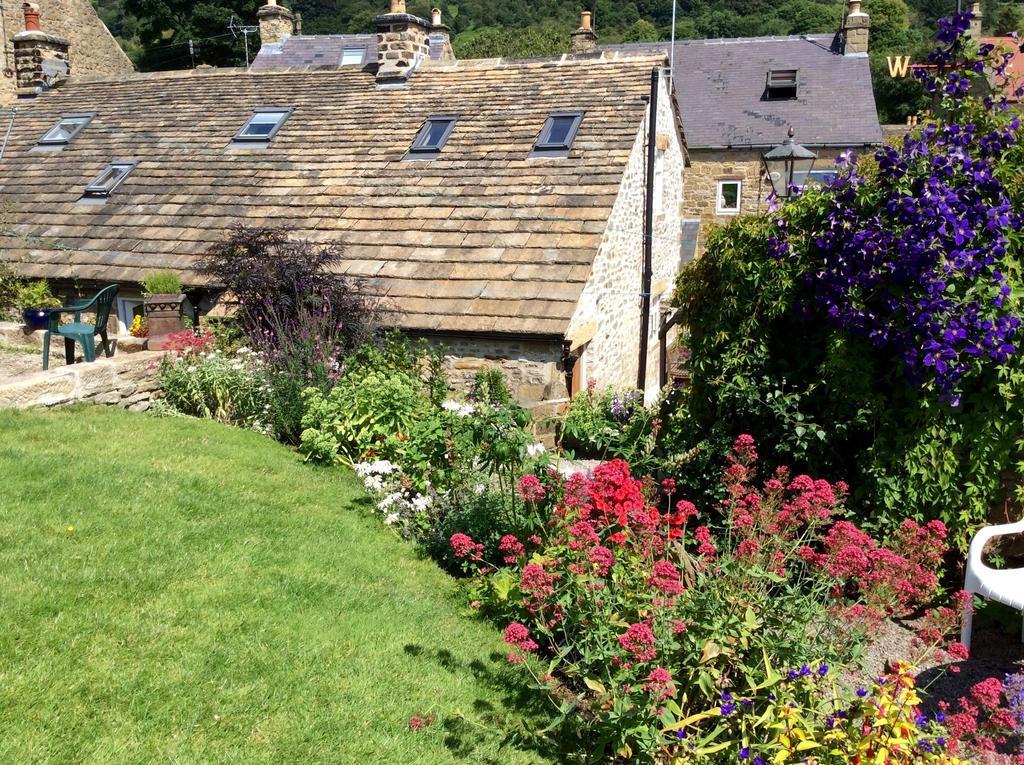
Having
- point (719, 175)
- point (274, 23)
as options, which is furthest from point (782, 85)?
point (274, 23)

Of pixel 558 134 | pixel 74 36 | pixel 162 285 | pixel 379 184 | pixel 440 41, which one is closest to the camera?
pixel 162 285

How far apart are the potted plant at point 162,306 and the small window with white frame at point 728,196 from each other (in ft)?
62.4

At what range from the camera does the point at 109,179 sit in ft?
49.2

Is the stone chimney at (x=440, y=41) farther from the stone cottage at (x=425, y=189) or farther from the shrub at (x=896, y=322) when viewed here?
the shrub at (x=896, y=322)

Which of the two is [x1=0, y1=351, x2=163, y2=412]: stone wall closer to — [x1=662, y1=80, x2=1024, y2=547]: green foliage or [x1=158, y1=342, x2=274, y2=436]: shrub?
[x1=158, y1=342, x2=274, y2=436]: shrub

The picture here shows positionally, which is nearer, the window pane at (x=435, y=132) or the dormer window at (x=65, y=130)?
the window pane at (x=435, y=132)

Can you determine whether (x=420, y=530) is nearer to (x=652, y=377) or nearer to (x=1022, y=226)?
(x=1022, y=226)

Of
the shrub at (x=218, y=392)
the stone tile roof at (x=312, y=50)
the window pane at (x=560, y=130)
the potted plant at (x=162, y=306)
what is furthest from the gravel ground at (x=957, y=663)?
the stone tile roof at (x=312, y=50)

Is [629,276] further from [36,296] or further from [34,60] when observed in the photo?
[34,60]

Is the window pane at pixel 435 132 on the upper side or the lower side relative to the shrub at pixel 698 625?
upper

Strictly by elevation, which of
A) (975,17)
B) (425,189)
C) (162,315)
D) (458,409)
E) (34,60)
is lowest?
(162,315)

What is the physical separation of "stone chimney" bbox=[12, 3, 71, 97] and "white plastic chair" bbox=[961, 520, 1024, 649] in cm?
2185

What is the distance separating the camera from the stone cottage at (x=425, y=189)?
10.7 m

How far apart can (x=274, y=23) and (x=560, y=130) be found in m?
21.4
